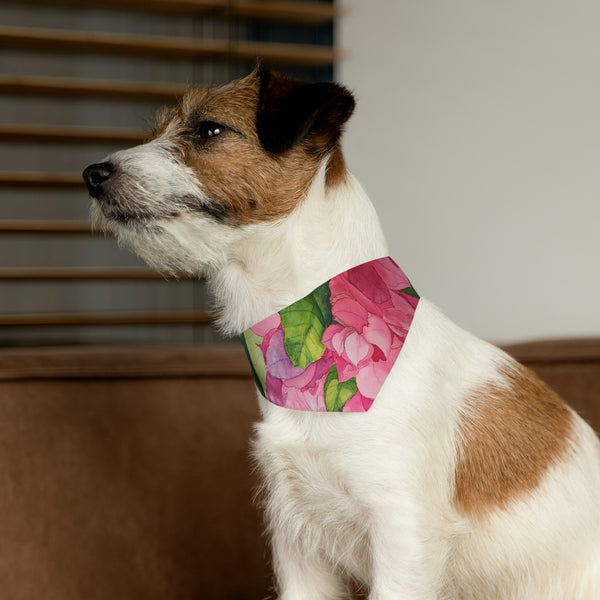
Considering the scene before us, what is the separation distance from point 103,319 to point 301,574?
301cm

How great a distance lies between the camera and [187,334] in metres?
4.22

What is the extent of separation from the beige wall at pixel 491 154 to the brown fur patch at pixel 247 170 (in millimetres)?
1155

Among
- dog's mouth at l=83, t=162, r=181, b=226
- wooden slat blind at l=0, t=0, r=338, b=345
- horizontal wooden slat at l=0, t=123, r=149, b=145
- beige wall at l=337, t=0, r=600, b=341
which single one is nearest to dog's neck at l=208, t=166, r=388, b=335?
dog's mouth at l=83, t=162, r=181, b=226

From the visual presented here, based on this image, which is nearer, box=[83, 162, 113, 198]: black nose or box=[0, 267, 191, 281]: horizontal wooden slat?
box=[83, 162, 113, 198]: black nose

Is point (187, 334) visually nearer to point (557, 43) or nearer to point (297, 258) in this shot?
point (557, 43)

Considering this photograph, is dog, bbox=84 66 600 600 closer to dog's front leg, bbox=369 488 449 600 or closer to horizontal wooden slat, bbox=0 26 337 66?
dog's front leg, bbox=369 488 449 600

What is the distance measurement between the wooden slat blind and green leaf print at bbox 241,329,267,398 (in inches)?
113

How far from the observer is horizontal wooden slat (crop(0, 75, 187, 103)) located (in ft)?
12.4

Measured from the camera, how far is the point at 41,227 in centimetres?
396

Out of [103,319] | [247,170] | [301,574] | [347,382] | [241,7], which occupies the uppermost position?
[241,7]

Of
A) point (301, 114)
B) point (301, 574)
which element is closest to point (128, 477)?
point (301, 574)

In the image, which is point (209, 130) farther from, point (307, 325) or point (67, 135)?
point (67, 135)

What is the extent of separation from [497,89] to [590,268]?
687mm

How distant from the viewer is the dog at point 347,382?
931 mm
